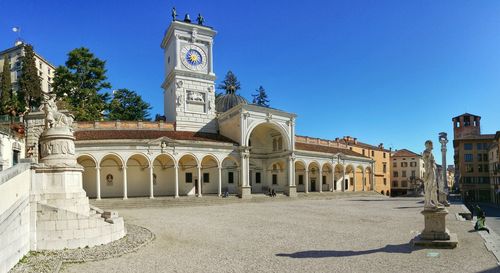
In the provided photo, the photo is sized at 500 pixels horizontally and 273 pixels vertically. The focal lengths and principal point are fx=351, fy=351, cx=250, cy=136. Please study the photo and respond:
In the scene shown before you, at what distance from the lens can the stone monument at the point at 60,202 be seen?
1060cm

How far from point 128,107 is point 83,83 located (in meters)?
8.85

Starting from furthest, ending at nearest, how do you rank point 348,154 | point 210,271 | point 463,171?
point 463,171 < point 348,154 < point 210,271

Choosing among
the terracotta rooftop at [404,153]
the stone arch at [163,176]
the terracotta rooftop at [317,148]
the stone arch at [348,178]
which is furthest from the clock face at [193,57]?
the terracotta rooftop at [404,153]

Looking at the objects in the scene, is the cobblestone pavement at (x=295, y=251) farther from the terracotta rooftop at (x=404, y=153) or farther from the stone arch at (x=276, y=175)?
the terracotta rooftop at (x=404, y=153)

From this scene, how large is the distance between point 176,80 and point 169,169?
10.3m

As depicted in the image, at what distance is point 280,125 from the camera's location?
39.0 metres

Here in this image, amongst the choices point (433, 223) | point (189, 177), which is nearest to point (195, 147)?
point (189, 177)

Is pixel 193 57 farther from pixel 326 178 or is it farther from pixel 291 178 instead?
pixel 326 178

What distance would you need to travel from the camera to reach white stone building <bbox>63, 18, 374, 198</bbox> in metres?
31.0

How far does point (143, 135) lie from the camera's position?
32.0 meters

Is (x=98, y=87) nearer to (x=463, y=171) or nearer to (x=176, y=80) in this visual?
(x=176, y=80)

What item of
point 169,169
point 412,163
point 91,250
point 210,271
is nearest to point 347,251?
point 210,271

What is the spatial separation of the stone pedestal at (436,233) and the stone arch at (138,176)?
2571 cm

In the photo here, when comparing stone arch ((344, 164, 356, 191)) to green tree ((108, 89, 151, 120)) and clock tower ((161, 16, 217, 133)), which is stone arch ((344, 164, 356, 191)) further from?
green tree ((108, 89, 151, 120))
